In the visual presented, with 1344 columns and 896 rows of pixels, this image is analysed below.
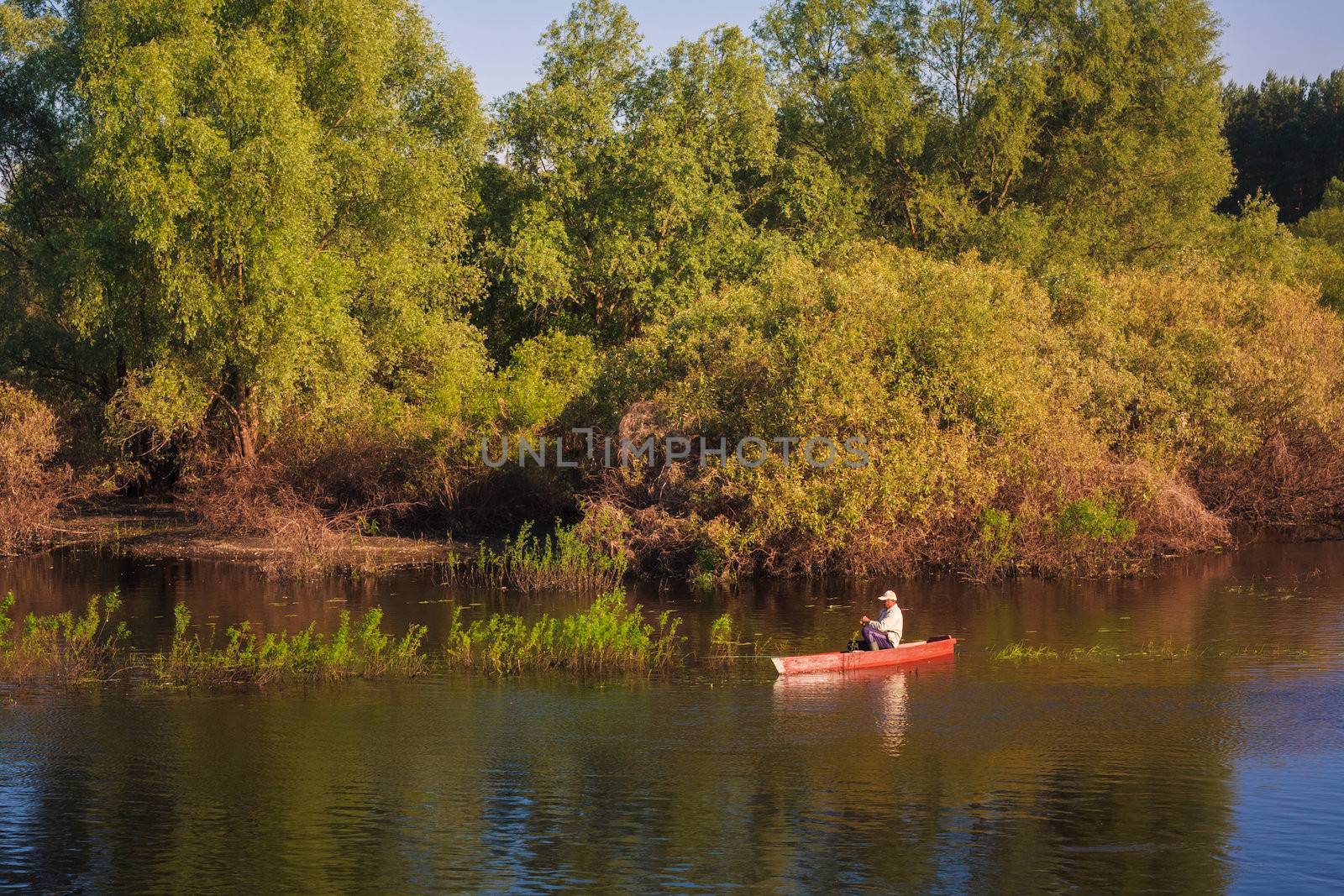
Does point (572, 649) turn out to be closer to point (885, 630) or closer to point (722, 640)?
point (722, 640)

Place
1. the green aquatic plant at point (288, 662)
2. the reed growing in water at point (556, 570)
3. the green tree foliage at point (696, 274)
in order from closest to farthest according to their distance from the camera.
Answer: the green aquatic plant at point (288, 662), the reed growing in water at point (556, 570), the green tree foliage at point (696, 274)

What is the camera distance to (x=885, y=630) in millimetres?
24141

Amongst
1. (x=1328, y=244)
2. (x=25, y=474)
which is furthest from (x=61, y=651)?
(x=1328, y=244)

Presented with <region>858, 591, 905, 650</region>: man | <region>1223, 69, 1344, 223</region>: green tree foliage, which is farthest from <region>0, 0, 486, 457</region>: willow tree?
<region>1223, 69, 1344, 223</region>: green tree foliage

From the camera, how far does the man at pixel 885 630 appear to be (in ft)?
78.9

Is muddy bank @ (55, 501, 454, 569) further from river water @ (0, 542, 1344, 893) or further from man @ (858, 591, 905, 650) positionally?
man @ (858, 591, 905, 650)

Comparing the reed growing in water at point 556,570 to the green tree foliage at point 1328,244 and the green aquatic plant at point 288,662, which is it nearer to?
the green aquatic plant at point 288,662

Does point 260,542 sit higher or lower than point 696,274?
lower

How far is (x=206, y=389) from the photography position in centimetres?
3862

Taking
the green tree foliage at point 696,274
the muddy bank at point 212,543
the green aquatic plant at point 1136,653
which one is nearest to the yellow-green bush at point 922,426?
the green tree foliage at point 696,274

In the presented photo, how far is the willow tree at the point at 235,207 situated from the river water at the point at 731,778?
1412 cm

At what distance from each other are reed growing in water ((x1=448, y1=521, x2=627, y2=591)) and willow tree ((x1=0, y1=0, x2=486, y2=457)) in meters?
6.93

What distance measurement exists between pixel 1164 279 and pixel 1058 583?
14.3 metres

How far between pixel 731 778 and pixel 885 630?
7.31 meters
